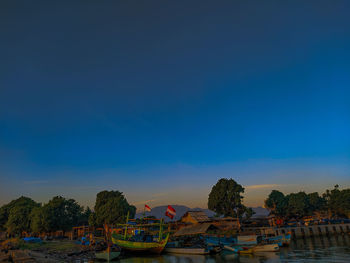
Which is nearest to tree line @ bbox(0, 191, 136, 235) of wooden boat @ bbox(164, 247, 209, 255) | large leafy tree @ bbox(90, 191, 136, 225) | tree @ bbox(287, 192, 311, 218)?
large leafy tree @ bbox(90, 191, 136, 225)

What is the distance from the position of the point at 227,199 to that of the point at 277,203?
23348 mm

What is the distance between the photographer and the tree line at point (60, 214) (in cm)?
5903

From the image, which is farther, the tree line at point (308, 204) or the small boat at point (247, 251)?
the tree line at point (308, 204)

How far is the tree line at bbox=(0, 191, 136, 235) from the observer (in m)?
59.0

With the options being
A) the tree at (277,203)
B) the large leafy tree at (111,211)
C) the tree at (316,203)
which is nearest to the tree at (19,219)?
the large leafy tree at (111,211)

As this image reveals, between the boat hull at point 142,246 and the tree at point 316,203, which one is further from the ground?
the tree at point 316,203

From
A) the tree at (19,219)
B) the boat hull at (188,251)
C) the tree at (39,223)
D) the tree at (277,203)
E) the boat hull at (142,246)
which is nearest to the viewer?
the boat hull at (188,251)

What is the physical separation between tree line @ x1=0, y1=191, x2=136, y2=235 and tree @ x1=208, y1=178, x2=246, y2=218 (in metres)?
25.0

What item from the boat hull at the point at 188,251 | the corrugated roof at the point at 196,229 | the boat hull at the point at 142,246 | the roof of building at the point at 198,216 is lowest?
the boat hull at the point at 188,251

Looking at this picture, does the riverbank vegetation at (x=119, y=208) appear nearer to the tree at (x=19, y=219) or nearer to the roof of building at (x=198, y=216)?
the tree at (x=19, y=219)

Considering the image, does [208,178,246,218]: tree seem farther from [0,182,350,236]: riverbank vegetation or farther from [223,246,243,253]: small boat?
[223,246,243,253]: small boat

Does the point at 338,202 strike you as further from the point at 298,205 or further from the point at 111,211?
the point at 111,211

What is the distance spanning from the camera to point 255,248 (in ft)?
105

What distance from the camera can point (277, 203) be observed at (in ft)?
242
